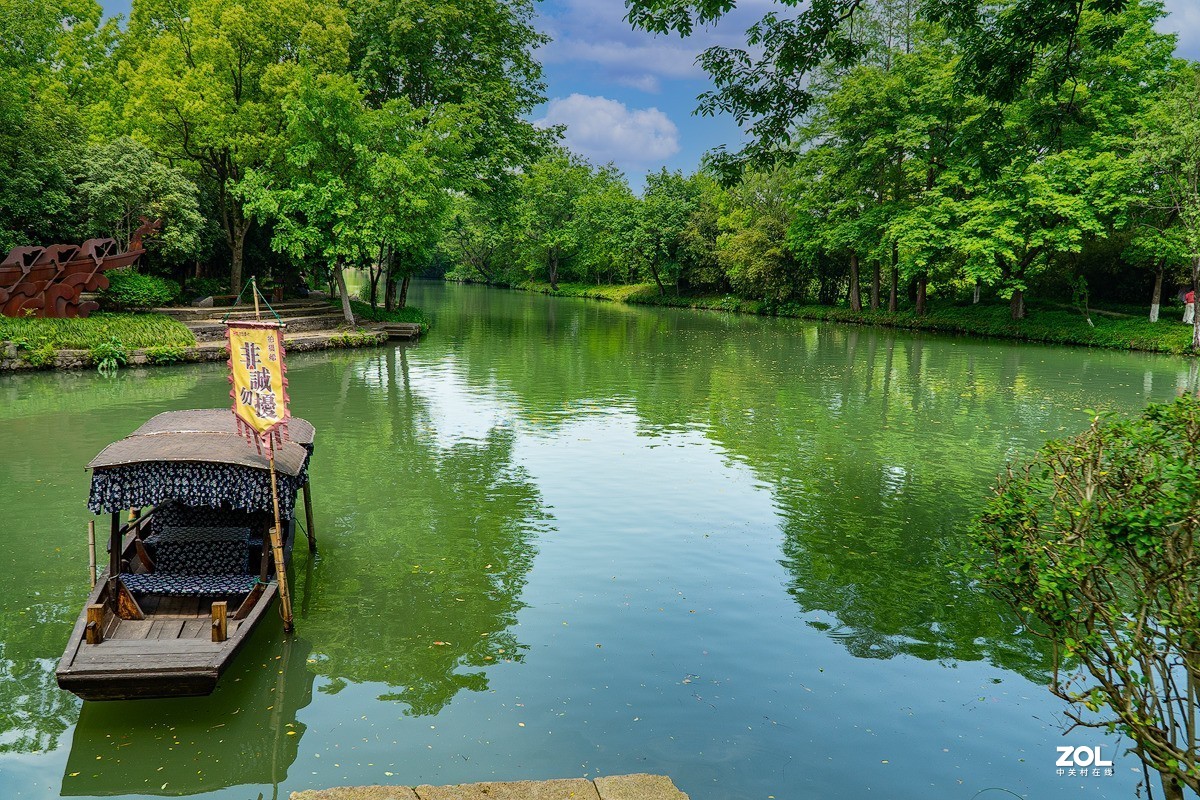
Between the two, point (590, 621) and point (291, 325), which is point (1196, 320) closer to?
point (590, 621)

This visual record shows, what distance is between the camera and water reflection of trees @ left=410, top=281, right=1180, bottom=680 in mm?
8625

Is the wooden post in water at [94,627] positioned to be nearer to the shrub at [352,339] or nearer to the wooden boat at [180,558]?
the wooden boat at [180,558]

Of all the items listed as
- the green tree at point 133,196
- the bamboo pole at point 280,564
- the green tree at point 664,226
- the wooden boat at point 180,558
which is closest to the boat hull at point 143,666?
the wooden boat at point 180,558

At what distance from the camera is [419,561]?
9.67 meters

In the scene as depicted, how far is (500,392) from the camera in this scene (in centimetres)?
2156

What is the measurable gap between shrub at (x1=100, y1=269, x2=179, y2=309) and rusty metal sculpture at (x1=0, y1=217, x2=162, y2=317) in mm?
1553

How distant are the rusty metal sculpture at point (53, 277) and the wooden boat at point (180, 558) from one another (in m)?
18.5

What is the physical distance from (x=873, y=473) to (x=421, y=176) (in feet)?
72.9

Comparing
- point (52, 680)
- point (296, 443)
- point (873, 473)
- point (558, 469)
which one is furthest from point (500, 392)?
point (52, 680)

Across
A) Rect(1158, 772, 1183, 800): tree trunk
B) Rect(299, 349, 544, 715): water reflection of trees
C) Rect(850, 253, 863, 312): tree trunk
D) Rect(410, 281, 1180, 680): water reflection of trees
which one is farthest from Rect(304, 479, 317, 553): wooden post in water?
Rect(850, 253, 863, 312): tree trunk

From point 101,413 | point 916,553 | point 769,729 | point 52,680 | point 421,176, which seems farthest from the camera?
point 421,176

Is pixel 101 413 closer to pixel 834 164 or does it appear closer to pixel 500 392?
pixel 500 392

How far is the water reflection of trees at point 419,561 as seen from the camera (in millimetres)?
7305

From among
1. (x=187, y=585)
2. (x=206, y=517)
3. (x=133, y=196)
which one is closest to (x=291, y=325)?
(x=133, y=196)
